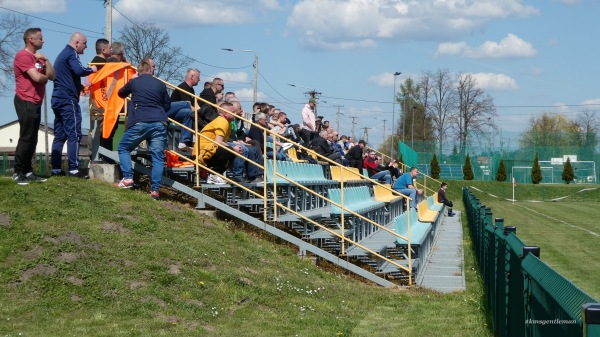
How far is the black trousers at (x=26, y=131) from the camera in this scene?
11.6 m

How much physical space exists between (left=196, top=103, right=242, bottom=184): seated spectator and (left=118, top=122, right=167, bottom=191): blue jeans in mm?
862

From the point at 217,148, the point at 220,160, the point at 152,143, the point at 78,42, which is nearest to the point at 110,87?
the point at 78,42

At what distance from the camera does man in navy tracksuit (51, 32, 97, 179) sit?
40.6 feet

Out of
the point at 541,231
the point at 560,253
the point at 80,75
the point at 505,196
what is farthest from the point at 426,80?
the point at 80,75

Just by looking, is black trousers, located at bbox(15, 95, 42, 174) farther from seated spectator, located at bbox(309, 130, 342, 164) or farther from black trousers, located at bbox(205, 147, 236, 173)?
seated spectator, located at bbox(309, 130, 342, 164)

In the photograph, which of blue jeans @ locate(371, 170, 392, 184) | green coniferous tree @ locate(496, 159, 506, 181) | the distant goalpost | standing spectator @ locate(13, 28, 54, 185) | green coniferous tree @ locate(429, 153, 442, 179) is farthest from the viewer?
the distant goalpost

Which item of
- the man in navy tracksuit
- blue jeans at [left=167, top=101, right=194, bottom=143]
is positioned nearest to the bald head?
the man in navy tracksuit

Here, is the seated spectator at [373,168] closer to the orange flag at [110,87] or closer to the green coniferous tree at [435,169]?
the orange flag at [110,87]

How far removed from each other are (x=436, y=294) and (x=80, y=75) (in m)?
5.66

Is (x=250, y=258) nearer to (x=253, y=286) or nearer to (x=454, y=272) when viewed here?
(x=253, y=286)

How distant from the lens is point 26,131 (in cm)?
1170

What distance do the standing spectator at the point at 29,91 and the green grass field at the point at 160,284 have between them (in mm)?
472

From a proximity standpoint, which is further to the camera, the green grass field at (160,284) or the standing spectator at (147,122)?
the standing spectator at (147,122)

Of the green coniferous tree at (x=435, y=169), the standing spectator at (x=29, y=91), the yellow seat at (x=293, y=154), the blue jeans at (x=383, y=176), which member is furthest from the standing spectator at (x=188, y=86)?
the green coniferous tree at (x=435, y=169)
